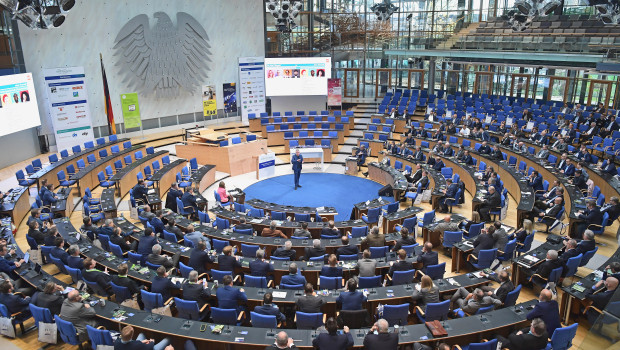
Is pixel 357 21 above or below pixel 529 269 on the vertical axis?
above

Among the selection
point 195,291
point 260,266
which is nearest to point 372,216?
point 260,266

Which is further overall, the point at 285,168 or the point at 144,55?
the point at 144,55

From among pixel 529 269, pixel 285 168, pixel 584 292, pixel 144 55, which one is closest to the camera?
pixel 584 292

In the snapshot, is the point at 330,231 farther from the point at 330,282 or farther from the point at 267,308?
the point at 267,308

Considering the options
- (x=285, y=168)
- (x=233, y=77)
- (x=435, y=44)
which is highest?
(x=435, y=44)

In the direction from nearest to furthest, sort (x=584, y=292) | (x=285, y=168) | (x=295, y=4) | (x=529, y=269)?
(x=584, y=292) → (x=529, y=269) → (x=295, y=4) → (x=285, y=168)

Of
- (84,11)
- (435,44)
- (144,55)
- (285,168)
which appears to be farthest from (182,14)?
(435,44)

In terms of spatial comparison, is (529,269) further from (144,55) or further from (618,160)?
(144,55)

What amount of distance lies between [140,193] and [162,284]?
7.00 meters

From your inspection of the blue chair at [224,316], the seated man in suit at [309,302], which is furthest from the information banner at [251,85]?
the seated man in suit at [309,302]

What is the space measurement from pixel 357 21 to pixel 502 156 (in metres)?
15.7

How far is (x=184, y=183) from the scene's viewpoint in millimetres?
16141

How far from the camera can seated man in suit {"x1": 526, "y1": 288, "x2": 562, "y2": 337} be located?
21.6ft

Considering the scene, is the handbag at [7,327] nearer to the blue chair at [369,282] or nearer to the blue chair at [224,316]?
the blue chair at [224,316]
